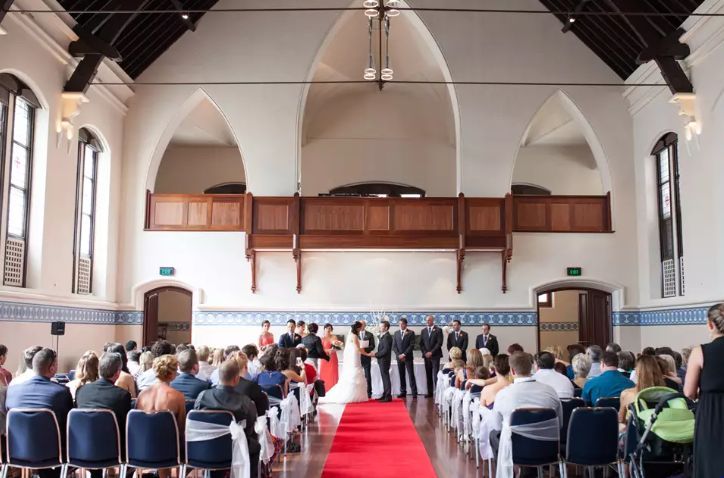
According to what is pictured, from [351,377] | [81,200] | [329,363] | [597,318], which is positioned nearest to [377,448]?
[351,377]

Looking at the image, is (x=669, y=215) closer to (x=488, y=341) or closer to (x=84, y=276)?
(x=488, y=341)

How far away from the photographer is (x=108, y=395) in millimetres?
5492

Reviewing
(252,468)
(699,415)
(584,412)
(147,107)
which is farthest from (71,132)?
(699,415)

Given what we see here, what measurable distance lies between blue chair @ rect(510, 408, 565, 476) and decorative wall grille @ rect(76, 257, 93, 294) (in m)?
10.3

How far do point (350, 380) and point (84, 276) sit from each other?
218 inches

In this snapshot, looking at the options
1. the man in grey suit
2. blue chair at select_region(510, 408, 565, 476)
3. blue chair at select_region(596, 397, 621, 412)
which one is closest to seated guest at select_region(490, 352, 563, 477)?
blue chair at select_region(510, 408, 565, 476)

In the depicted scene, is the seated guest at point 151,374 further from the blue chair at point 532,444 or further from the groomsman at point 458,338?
the groomsman at point 458,338

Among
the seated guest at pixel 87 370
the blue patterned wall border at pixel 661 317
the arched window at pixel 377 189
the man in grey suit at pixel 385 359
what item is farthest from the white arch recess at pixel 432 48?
the seated guest at pixel 87 370

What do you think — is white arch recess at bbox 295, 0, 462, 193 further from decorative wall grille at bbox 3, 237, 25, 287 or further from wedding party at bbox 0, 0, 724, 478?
decorative wall grille at bbox 3, 237, 25, 287

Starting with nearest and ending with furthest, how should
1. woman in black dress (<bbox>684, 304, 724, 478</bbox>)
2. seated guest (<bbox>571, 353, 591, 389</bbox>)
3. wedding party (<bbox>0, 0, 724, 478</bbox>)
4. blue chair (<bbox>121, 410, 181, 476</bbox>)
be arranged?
woman in black dress (<bbox>684, 304, 724, 478</bbox>) → blue chair (<bbox>121, 410, 181, 476</bbox>) → seated guest (<bbox>571, 353, 591, 389</bbox>) → wedding party (<bbox>0, 0, 724, 478</bbox>)

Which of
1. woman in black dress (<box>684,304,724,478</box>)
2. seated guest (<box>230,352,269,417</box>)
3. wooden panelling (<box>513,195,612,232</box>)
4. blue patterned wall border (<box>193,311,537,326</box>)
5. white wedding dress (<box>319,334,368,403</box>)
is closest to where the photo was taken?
woman in black dress (<box>684,304,724,478</box>)

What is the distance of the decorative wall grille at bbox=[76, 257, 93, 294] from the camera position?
1373 centimetres

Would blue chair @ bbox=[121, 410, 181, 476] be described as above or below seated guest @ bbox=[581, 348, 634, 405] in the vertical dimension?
below

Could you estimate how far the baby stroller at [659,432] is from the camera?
4.86 metres
